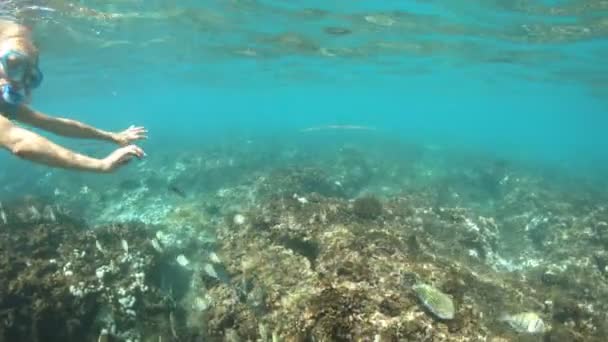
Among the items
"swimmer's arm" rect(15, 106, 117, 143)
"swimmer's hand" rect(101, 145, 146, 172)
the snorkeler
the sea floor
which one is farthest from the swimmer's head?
the sea floor

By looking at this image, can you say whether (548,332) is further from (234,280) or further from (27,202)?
(27,202)

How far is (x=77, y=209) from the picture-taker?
67.0 feet

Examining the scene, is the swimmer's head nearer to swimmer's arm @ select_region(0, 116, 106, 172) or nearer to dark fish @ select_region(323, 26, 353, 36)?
swimmer's arm @ select_region(0, 116, 106, 172)

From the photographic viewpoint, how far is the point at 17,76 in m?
6.52

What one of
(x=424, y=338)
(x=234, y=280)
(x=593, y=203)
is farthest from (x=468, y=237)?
(x=593, y=203)

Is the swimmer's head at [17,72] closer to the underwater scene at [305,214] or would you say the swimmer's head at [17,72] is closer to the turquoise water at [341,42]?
the underwater scene at [305,214]

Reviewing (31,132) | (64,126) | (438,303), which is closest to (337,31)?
(64,126)

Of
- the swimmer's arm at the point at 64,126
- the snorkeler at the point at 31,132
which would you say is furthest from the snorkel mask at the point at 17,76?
the swimmer's arm at the point at 64,126

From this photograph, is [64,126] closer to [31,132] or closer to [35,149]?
[31,132]

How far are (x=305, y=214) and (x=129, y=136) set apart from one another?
5362mm

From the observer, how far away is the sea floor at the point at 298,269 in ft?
19.9

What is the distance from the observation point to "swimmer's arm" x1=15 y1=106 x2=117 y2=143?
6941 mm

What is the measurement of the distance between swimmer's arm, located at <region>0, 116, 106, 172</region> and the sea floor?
2.95 meters

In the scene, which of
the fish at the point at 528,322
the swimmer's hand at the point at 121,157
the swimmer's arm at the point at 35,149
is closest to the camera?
the swimmer's arm at the point at 35,149
